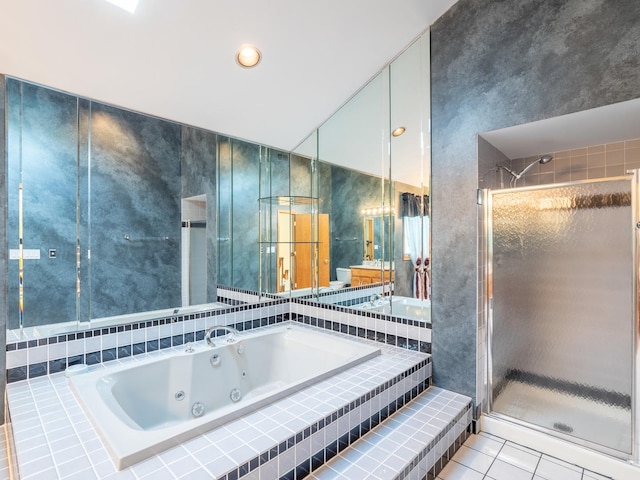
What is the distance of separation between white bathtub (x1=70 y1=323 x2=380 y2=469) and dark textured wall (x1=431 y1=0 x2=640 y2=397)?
24.2 inches

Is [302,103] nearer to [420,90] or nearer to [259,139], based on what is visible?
[259,139]

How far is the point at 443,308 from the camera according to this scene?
2184 millimetres

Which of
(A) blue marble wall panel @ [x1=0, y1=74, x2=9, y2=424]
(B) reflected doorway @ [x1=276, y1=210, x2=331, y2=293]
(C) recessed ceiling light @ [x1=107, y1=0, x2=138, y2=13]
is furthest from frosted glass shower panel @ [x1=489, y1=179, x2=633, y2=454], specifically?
(A) blue marble wall panel @ [x1=0, y1=74, x2=9, y2=424]

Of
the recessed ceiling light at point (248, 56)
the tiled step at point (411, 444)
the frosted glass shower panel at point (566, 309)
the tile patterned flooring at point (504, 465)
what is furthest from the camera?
the recessed ceiling light at point (248, 56)

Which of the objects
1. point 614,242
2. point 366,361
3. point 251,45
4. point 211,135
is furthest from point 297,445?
point 211,135

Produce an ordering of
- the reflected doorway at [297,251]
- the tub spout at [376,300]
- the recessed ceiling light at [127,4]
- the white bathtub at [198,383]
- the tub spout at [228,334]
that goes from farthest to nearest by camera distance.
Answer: the reflected doorway at [297,251], the tub spout at [376,300], the tub spout at [228,334], the recessed ceiling light at [127,4], the white bathtub at [198,383]

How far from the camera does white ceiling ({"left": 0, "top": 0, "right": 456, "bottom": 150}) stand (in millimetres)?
1578

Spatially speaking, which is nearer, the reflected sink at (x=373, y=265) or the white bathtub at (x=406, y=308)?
the white bathtub at (x=406, y=308)

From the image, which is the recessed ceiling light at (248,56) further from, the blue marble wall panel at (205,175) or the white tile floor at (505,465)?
the white tile floor at (505,465)

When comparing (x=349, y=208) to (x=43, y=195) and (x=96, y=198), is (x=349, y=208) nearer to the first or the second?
(x=96, y=198)

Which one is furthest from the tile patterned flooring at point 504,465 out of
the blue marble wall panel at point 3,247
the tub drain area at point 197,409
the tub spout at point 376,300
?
the tub spout at point 376,300

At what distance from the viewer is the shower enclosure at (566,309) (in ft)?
5.79

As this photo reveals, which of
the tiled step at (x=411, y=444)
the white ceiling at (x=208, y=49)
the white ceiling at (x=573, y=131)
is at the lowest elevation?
the tiled step at (x=411, y=444)

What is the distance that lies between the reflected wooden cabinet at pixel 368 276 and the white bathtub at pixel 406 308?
0.54ft
